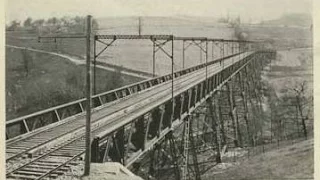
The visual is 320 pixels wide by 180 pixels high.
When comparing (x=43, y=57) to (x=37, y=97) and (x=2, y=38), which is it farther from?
(x=2, y=38)

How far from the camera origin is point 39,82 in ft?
25.5

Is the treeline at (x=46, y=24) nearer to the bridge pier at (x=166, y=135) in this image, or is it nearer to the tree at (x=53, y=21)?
the tree at (x=53, y=21)

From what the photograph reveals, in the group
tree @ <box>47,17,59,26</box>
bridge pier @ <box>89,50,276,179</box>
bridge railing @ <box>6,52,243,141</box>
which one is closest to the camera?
tree @ <box>47,17,59,26</box>

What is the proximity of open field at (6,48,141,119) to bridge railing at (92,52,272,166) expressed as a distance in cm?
116

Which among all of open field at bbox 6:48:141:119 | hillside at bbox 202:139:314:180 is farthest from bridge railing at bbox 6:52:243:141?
hillside at bbox 202:139:314:180

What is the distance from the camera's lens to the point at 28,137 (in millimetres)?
6012

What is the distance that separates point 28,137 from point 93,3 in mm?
1959

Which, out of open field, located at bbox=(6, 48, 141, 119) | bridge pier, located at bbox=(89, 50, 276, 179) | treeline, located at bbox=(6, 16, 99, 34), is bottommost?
bridge pier, located at bbox=(89, 50, 276, 179)

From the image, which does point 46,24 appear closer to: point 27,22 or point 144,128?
point 27,22

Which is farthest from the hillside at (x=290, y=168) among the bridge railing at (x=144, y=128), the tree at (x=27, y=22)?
the tree at (x=27, y=22)

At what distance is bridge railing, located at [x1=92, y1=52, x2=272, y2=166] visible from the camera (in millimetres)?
5307

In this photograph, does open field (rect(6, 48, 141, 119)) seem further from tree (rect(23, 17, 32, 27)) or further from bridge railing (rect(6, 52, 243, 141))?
tree (rect(23, 17, 32, 27))

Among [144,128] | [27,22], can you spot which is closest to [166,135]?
[144,128]

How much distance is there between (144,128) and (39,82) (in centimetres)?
228
